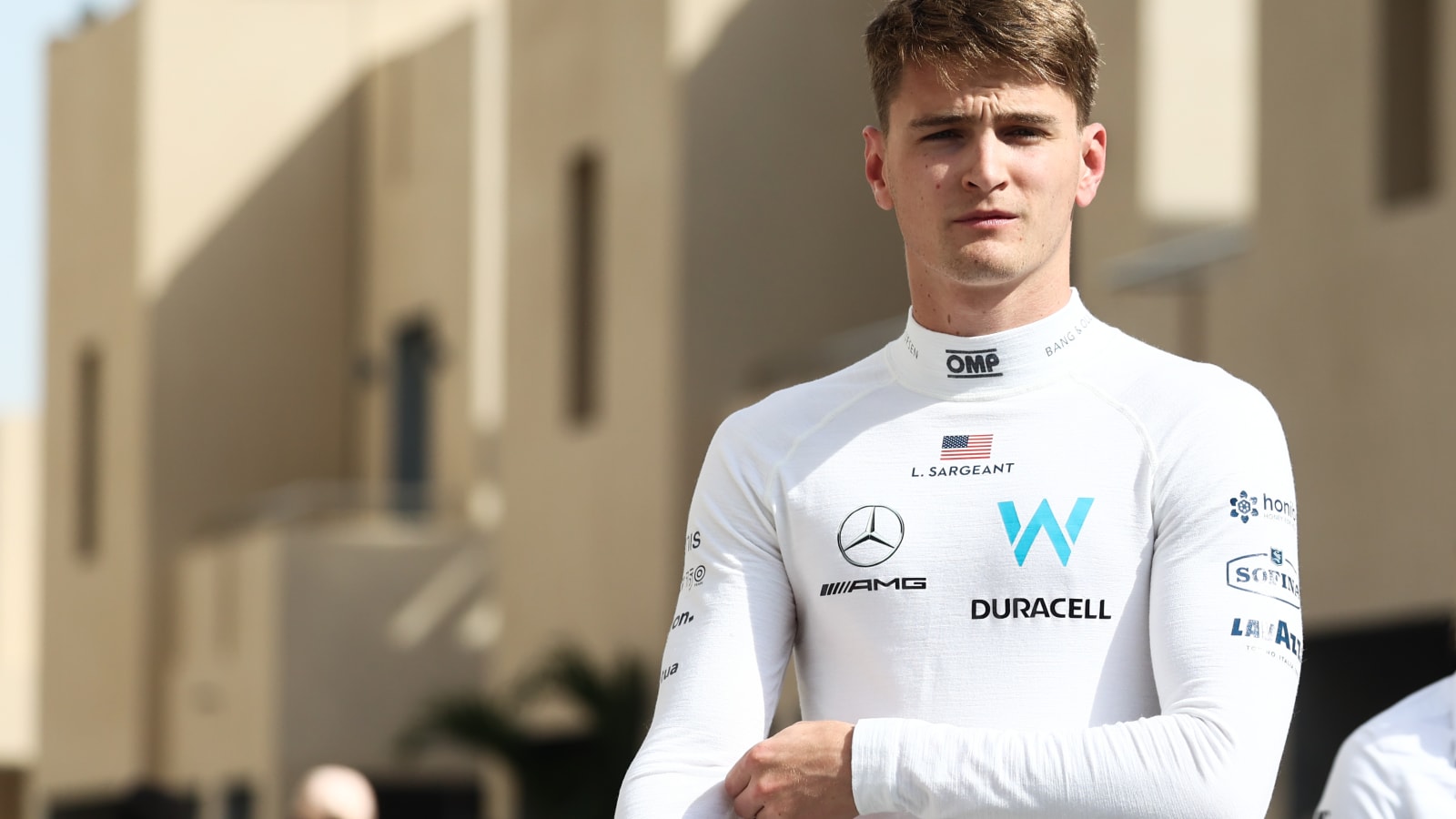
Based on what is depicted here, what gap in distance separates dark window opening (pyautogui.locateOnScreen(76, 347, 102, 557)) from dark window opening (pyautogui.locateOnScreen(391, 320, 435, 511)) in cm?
403

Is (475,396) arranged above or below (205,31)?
below

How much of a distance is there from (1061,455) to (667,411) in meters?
14.7

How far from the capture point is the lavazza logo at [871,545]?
2.68 metres

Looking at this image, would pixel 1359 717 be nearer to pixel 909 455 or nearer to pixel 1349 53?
pixel 1349 53

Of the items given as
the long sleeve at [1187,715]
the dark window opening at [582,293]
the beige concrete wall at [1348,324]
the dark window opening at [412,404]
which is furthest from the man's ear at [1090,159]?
the dark window opening at [412,404]

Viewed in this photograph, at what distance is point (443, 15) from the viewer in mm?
27062

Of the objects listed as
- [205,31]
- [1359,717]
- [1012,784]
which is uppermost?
[205,31]

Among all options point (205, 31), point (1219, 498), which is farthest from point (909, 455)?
point (205, 31)

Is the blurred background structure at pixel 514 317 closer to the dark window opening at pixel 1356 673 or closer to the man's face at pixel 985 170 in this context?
the dark window opening at pixel 1356 673

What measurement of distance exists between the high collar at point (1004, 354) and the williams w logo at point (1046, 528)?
0.65 ft

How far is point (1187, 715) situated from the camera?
2506 mm

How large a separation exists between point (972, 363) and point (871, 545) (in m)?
0.26

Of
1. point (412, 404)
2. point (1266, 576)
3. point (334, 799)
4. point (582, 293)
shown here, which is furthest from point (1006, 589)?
point (412, 404)

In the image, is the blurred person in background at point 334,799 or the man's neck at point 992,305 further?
the blurred person in background at point 334,799
